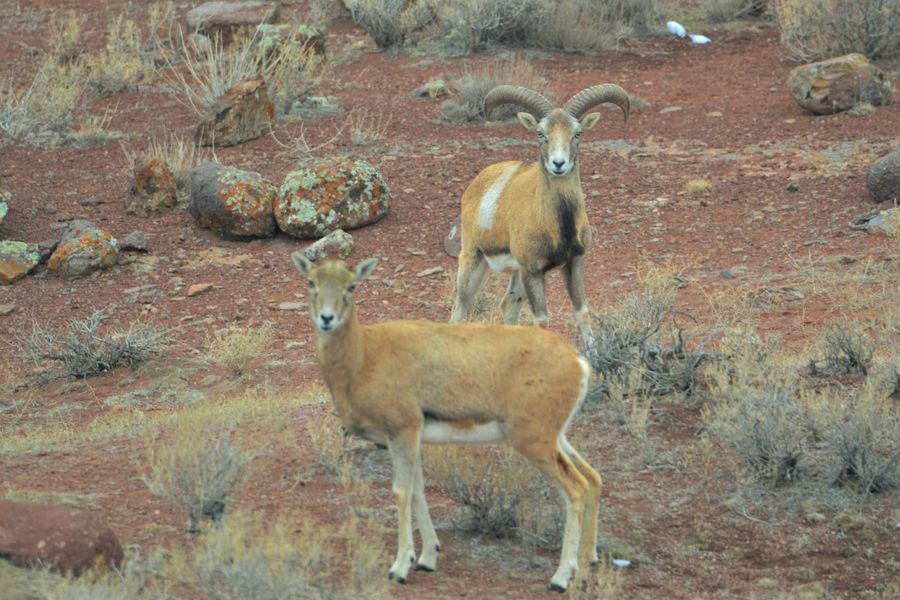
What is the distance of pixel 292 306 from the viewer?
14266mm

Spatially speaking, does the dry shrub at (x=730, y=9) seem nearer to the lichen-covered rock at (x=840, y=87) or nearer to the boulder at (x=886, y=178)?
the lichen-covered rock at (x=840, y=87)

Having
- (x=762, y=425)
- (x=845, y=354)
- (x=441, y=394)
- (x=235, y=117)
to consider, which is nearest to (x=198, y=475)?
(x=441, y=394)

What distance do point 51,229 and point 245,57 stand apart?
15.8 feet

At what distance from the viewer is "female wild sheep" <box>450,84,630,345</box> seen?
1049 cm

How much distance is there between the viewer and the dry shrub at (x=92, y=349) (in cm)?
1273

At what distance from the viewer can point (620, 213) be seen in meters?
16.1

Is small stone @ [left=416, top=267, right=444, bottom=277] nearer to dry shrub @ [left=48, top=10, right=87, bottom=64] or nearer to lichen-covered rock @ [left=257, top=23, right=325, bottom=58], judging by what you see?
lichen-covered rock @ [left=257, top=23, right=325, bottom=58]

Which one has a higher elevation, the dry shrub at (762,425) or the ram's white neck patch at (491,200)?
the ram's white neck patch at (491,200)

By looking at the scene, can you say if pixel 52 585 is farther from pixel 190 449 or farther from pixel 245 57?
pixel 245 57

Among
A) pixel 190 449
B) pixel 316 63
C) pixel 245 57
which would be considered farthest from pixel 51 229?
pixel 190 449

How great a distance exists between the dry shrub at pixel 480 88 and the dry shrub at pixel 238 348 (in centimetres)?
692

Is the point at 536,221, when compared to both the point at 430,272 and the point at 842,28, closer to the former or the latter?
the point at 430,272

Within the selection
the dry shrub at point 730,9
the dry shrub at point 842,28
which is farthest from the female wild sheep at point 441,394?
the dry shrub at point 730,9

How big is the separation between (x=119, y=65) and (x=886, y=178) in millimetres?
11893
